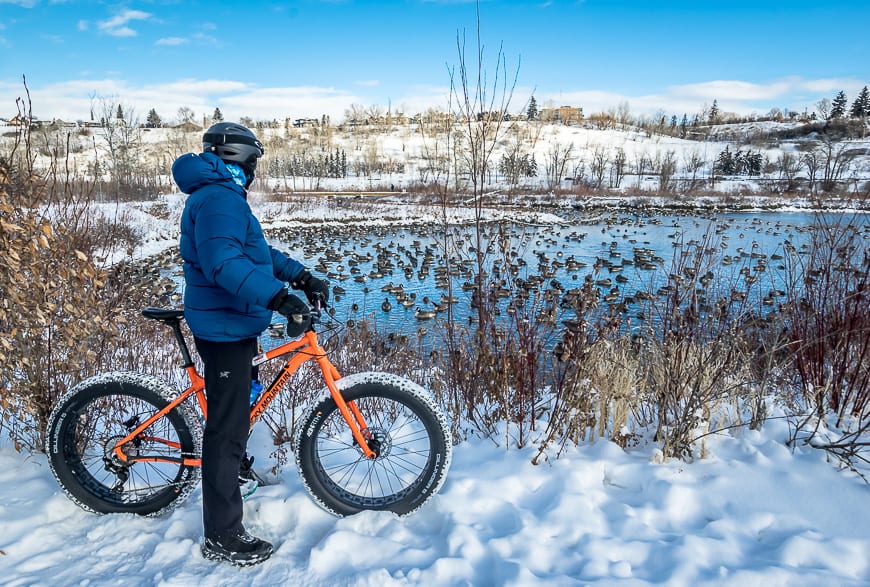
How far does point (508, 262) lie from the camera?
160 inches

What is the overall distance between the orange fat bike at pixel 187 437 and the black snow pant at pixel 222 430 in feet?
0.66

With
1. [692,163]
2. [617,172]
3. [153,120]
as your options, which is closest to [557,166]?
[617,172]

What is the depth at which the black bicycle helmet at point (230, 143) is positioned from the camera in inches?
97.1

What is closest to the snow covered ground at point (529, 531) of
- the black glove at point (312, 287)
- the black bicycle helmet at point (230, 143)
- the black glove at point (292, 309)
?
the black glove at point (292, 309)

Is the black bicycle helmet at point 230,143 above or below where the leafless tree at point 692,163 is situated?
below

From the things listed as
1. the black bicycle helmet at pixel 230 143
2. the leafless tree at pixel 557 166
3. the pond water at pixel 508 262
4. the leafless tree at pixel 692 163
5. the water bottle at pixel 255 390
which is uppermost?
the leafless tree at pixel 692 163

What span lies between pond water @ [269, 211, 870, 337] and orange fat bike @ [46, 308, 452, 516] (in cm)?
156

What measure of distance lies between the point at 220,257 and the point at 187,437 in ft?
3.87

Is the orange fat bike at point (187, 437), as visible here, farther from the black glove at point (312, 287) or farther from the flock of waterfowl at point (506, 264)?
the flock of waterfowl at point (506, 264)

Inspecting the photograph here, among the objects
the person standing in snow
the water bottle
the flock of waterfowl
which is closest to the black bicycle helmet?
the person standing in snow

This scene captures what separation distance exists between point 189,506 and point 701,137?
120 metres

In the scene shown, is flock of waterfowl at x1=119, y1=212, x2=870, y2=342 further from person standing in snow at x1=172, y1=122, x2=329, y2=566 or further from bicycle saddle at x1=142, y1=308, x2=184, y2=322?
bicycle saddle at x1=142, y1=308, x2=184, y2=322

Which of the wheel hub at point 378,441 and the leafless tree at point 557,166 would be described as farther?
the leafless tree at point 557,166

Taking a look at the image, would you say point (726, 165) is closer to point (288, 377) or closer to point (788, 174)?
point (788, 174)
